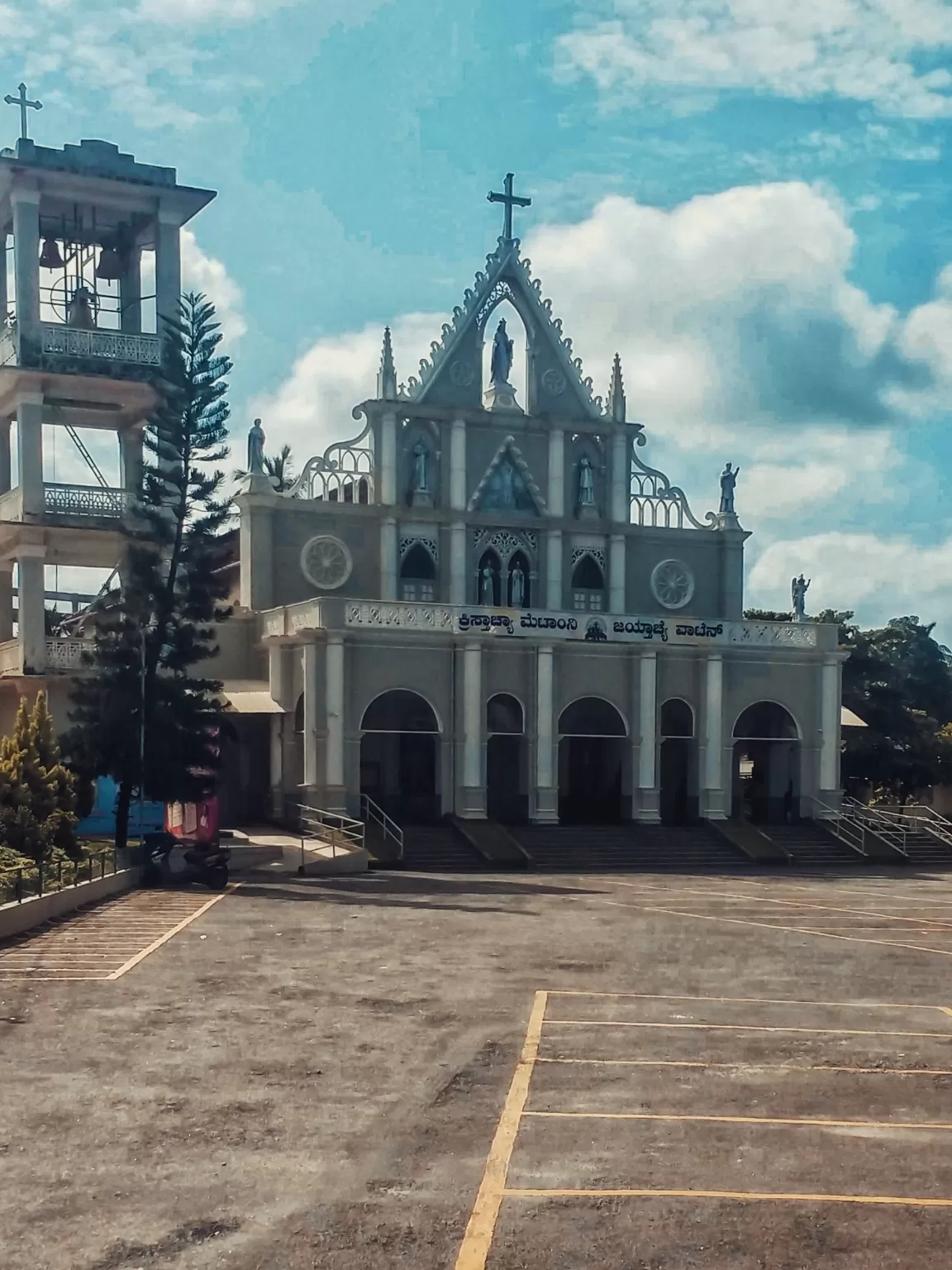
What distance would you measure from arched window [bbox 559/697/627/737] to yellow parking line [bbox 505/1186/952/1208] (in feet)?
108

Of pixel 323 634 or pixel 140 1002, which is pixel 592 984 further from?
pixel 323 634

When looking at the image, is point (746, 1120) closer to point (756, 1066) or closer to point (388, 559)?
point (756, 1066)

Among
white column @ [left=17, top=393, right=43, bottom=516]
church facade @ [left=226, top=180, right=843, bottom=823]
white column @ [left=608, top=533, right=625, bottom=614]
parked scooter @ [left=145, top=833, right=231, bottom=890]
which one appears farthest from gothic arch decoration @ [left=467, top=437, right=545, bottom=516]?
parked scooter @ [left=145, top=833, right=231, bottom=890]

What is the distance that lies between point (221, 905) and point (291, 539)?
18512 millimetres

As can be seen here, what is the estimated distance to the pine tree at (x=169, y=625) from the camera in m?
32.4

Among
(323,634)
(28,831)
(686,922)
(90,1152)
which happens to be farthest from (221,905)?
(90,1152)

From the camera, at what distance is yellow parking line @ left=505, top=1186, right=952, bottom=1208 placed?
332 inches

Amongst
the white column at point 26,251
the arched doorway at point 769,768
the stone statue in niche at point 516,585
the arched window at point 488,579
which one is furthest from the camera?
the stone statue in niche at point 516,585

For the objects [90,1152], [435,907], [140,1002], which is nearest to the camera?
[90,1152]

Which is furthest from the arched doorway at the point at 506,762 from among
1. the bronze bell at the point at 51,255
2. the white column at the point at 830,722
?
the bronze bell at the point at 51,255

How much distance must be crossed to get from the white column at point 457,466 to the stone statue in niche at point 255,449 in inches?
215

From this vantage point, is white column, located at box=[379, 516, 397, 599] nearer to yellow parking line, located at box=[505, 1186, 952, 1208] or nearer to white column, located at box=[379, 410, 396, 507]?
white column, located at box=[379, 410, 396, 507]

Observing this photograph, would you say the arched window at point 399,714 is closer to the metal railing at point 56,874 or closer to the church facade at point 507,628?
the church facade at point 507,628

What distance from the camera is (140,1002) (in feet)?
47.3
